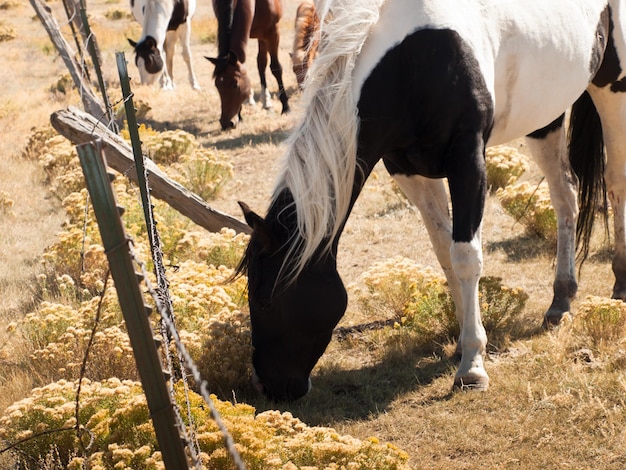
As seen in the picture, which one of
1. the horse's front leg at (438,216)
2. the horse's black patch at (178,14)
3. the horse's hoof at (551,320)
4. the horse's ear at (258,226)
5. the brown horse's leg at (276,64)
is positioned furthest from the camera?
the horse's black patch at (178,14)

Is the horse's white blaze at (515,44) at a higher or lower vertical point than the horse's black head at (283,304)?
higher

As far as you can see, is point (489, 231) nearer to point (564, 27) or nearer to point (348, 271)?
point (348, 271)

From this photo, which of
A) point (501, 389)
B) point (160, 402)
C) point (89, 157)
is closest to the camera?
point (89, 157)

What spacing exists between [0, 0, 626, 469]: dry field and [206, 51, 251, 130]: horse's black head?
1.02ft

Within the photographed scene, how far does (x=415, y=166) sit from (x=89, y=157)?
8.12ft

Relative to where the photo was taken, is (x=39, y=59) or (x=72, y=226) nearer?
(x=72, y=226)

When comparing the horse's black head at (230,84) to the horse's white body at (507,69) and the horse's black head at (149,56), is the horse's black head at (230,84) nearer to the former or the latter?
the horse's black head at (149,56)

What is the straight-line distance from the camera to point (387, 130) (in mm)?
3844

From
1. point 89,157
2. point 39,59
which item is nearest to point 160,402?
point 89,157

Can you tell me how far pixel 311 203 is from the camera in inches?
142

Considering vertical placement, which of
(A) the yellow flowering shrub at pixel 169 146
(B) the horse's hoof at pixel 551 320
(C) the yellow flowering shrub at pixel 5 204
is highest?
(A) the yellow flowering shrub at pixel 169 146

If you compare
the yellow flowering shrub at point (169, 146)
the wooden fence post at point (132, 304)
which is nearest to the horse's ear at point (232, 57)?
the yellow flowering shrub at point (169, 146)

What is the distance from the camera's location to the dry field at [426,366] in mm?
3652

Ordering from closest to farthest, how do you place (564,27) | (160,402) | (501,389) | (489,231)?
(160,402), (501,389), (564,27), (489,231)
